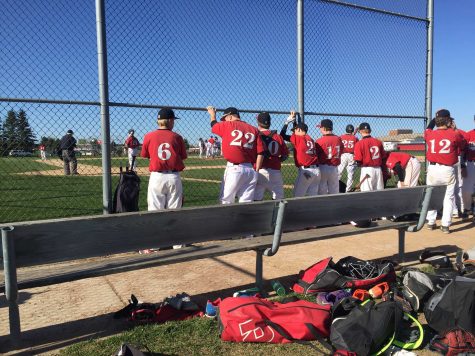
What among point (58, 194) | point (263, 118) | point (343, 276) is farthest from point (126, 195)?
point (58, 194)

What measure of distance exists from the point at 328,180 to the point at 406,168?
2242mm

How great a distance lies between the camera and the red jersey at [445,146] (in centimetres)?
723

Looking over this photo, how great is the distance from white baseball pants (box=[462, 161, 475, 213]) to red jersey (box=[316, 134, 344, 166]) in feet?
10.0

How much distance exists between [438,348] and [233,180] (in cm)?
373

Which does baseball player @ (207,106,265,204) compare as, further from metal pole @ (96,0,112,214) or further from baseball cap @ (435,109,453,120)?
baseball cap @ (435,109,453,120)

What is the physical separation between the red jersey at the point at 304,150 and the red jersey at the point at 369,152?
1221 mm

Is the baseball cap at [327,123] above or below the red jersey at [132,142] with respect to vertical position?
above

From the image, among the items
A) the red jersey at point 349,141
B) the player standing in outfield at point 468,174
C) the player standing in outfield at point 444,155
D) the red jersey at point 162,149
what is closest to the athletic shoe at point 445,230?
the player standing in outfield at point 444,155

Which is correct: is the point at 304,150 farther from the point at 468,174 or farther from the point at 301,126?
the point at 468,174

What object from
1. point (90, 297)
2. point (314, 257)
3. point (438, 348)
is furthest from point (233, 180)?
point (438, 348)

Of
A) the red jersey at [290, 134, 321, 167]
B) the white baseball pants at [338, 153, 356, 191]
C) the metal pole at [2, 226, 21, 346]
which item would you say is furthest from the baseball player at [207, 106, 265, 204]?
the white baseball pants at [338, 153, 356, 191]

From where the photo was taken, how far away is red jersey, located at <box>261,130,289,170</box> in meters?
6.72

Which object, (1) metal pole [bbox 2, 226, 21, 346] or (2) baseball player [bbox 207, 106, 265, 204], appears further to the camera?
(2) baseball player [bbox 207, 106, 265, 204]

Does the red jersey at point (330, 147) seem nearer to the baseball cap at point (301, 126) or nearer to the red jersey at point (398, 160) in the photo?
the baseball cap at point (301, 126)
